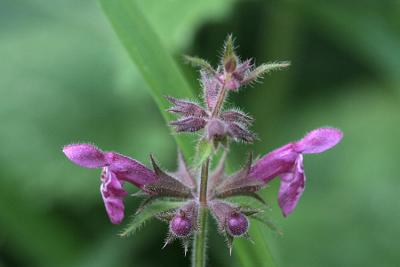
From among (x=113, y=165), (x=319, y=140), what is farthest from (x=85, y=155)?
(x=319, y=140)

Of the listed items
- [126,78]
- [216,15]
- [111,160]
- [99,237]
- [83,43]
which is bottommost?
[111,160]

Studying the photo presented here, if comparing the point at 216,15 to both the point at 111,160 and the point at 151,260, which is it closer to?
the point at 151,260

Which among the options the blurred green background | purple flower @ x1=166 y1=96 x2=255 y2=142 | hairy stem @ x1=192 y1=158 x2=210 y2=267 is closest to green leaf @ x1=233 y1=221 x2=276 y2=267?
hairy stem @ x1=192 y1=158 x2=210 y2=267

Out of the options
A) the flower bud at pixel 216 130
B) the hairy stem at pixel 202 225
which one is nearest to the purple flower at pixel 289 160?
the hairy stem at pixel 202 225

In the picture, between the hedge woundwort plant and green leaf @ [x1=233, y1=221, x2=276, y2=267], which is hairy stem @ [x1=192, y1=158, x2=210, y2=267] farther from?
green leaf @ [x1=233, y1=221, x2=276, y2=267]

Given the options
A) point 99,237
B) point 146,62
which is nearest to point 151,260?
point 99,237

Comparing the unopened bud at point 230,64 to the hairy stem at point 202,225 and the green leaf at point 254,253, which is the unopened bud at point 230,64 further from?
the green leaf at point 254,253

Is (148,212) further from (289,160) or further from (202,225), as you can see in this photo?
(289,160)
